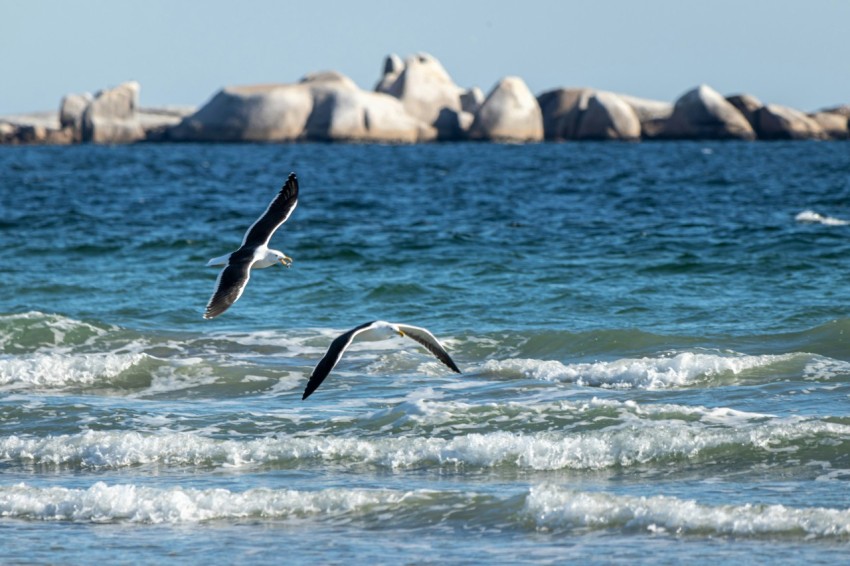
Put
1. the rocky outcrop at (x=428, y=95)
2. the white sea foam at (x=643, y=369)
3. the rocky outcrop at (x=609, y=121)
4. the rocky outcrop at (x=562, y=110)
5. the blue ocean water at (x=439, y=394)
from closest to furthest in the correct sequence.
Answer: the blue ocean water at (x=439, y=394) < the white sea foam at (x=643, y=369) < the rocky outcrop at (x=609, y=121) < the rocky outcrop at (x=562, y=110) < the rocky outcrop at (x=428, y=95)

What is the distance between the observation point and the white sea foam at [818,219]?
2562 centimetres

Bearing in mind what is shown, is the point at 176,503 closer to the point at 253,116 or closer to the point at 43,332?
the point at 43,332

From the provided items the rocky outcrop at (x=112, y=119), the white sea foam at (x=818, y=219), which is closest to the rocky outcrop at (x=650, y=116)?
the rocky outcrop at (x=112, y=119)

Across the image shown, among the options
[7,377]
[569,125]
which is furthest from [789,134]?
[7,377]

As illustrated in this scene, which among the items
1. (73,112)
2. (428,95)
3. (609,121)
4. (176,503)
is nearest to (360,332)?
(176,503)

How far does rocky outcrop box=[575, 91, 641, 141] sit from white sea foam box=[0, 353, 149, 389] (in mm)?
91788

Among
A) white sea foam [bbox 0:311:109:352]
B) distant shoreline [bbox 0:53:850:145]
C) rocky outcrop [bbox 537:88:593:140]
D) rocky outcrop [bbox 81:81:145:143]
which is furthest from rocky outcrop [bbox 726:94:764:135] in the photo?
white sea foam [bbox 0:311:109:352]

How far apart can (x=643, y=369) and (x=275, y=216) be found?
3.96 m

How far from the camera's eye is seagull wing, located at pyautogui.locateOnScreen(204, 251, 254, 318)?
1064 centimetres

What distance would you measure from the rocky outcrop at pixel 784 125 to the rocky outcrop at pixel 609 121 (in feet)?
31.5

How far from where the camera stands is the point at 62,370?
14.4 meters

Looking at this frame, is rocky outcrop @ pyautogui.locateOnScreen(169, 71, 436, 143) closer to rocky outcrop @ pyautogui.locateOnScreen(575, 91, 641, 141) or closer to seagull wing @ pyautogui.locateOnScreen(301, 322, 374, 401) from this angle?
rocky outcrop @ pyautogui.locateOnScreen(575, 91, 641, 141)

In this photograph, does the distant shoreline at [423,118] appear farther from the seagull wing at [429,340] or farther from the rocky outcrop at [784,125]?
the seagull wing at [429,340]

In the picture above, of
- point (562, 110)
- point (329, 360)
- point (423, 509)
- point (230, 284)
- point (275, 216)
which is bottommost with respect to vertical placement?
point (423, 509)
